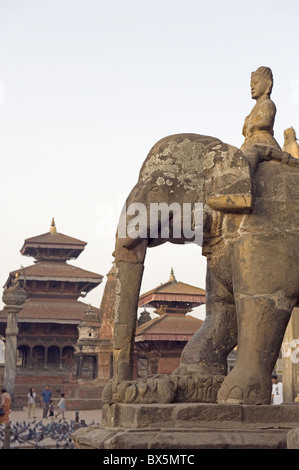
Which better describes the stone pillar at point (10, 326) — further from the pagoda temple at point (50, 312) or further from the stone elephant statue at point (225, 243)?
the stone elephant statue at point (225, 243)

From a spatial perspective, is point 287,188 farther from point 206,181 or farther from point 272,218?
point 206,181

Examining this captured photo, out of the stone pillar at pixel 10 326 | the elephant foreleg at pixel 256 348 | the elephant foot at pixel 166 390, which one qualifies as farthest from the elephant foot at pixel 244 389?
the stone pillar at pixel 10 326

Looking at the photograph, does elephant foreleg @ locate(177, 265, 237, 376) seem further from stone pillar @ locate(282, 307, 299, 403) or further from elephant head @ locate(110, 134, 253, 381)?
stone pillar @ locate(282, 307, 299, 403)

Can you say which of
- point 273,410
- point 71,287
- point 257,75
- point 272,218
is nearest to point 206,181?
point 272,218

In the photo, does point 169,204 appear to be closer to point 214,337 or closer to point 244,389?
point 214,337

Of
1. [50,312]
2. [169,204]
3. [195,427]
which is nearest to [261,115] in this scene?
[169,204]

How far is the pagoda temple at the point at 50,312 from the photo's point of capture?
3548 cm

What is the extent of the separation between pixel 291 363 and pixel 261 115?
6375 millimetres

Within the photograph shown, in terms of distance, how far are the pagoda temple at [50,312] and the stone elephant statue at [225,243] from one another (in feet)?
97.4

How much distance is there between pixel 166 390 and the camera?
15.0 ft

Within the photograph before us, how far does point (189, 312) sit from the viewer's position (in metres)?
34.7

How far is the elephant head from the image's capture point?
484 cm

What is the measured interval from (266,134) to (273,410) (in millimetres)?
2087

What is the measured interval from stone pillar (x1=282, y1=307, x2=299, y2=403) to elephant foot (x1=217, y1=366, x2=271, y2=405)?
560 cm
